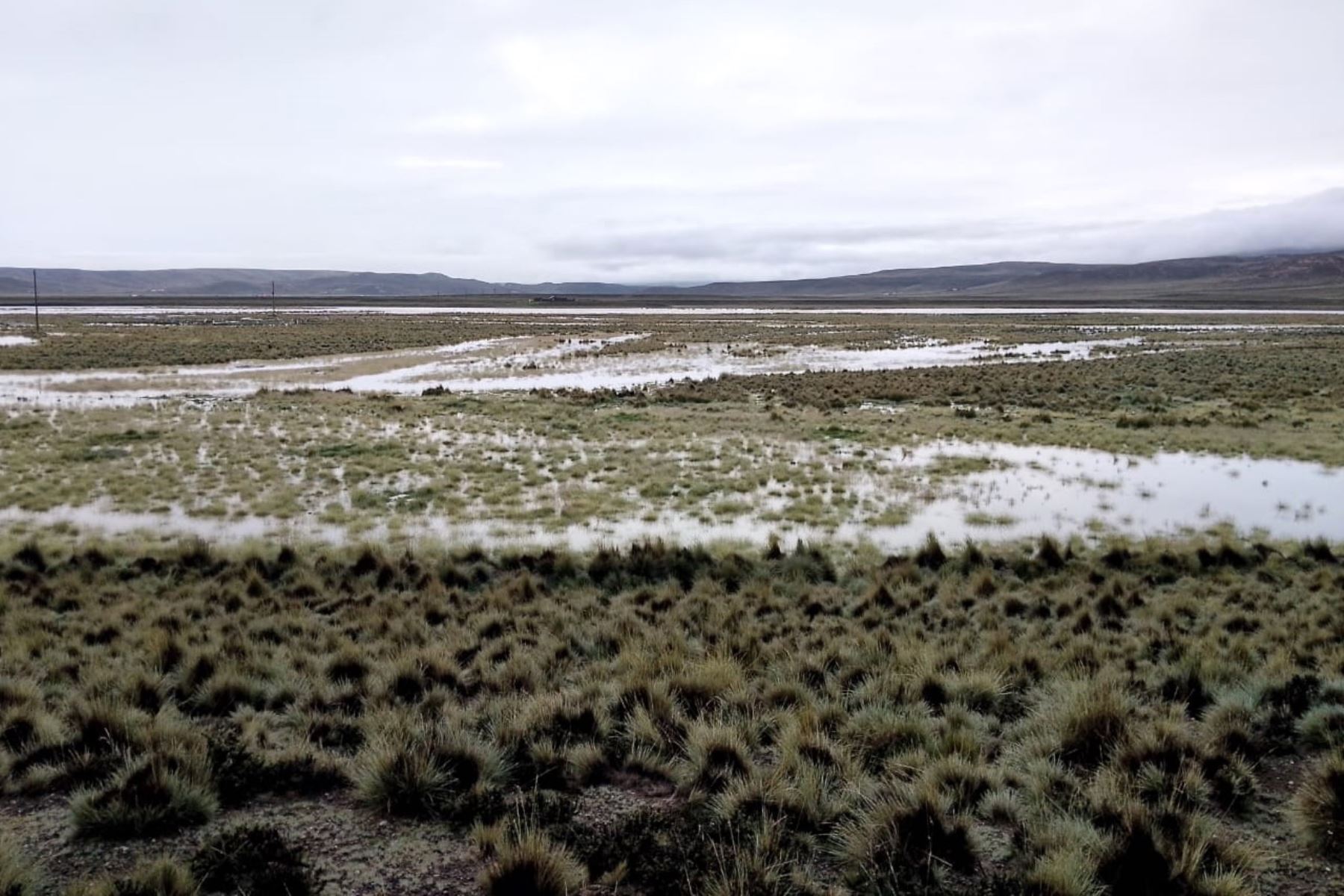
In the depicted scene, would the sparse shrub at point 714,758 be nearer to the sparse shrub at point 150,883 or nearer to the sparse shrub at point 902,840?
the sparse shrub at point 902,840

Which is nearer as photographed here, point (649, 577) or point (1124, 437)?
point (649, 577)

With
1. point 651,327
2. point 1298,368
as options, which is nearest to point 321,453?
point 1298,368

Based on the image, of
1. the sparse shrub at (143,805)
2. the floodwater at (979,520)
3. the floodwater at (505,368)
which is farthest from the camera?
the floodwater at (505,368)

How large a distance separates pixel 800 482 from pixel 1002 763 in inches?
434

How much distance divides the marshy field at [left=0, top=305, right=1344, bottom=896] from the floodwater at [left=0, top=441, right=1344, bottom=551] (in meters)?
0.10

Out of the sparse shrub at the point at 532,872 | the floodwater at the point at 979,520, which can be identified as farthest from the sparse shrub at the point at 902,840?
the floodwater at the point at 979,520

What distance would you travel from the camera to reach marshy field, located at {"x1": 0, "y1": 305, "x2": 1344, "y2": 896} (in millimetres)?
4754

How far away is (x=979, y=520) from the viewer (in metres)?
13.6

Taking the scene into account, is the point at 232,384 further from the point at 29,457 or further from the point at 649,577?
the point at 649,577

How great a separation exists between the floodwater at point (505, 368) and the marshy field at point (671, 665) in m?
12.6

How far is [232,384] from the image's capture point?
34.4 meters

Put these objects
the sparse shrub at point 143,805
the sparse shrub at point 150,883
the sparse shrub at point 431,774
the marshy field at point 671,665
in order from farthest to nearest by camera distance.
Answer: the sparse shrub at point 431,774 → the sparse shrub at point 143,805 → the marshy field at point 671,665 → the sparse shrub at point 150,883

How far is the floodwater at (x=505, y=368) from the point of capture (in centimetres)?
3297

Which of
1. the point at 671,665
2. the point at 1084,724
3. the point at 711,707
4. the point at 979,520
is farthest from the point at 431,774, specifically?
the point at 979,520
